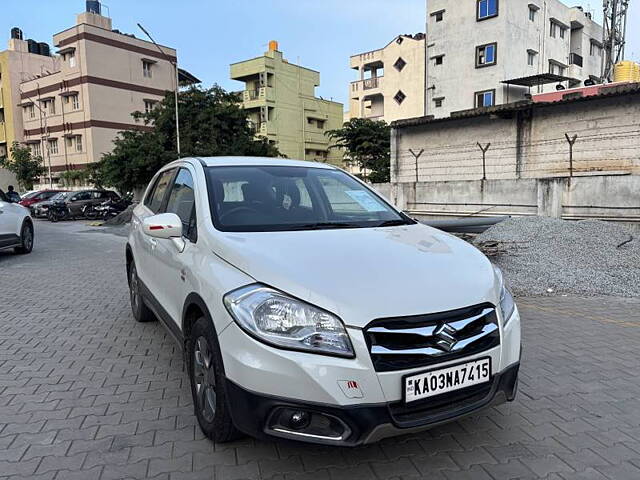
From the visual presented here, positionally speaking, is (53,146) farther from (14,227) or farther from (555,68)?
(555,68)

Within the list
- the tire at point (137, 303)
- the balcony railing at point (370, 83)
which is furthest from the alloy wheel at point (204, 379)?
the balcony railing at point (370, 83)

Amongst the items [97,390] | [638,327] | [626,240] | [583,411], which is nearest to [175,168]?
[97,390]

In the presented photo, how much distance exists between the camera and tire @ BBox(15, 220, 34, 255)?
36.2 feet

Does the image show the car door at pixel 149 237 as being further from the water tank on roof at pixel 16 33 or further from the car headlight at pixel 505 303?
the water tank on roof at pixel 16 33

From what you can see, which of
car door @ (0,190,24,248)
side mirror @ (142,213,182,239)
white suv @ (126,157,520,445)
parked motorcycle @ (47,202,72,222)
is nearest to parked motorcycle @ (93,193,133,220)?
parked motorcycle @ (47,202,72,222)

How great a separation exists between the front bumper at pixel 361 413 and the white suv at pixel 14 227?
981cm

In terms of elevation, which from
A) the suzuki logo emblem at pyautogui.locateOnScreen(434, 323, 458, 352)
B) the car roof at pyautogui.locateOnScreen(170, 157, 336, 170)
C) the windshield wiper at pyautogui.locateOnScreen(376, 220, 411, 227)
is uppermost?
the car roof at pyautogui.locateOnScreen(170, 157, 336, 170)

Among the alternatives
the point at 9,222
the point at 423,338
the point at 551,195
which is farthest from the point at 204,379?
the point at 551,195

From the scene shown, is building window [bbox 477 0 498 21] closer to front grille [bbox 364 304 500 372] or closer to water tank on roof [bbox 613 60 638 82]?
water tank on roof [bbox 613 60 638 82]

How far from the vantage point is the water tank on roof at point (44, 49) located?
51125 mm

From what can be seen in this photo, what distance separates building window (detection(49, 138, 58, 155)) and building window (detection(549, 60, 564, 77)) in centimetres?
3891

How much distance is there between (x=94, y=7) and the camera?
140 ft

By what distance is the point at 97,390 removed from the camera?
369 centimetres

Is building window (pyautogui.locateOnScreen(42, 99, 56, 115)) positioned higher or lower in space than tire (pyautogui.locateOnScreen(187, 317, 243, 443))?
higher
